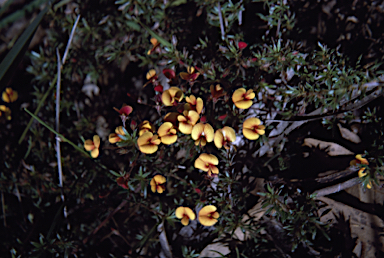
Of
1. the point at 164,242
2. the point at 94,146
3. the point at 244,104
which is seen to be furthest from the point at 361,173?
the point at 94,146

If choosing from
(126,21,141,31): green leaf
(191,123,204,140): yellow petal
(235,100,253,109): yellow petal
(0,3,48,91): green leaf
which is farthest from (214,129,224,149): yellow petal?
(126,21,141,31): green leaf

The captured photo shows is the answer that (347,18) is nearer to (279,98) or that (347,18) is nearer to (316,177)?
(279,98)

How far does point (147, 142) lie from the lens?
5.07 ft

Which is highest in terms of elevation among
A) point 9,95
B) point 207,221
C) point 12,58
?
point 12,58

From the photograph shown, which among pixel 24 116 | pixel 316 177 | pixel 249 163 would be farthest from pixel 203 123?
pixel 24 116

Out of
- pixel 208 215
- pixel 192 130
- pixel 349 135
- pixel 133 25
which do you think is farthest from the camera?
pixel 133 25

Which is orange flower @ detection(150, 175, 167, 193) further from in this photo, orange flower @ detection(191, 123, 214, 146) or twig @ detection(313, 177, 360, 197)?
twig @ detection(313, 177, 360, 197)

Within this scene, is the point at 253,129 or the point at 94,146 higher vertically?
the point at 94,146

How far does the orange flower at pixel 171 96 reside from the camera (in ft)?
5.26

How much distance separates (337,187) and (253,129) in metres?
0.79

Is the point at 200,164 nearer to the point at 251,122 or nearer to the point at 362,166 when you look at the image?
the point at 251,122

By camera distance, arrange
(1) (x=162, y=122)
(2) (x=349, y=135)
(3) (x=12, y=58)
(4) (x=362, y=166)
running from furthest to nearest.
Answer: (2) (x=349, y=135), (1) (x=162, y=122), (4) (x=362, y=166), (3) (x=12, y=58)

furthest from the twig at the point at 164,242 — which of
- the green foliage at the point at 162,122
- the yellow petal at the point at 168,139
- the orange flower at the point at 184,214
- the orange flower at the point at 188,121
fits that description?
the orange flower at the point at 188,121

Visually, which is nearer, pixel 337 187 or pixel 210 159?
pixel 210 159
